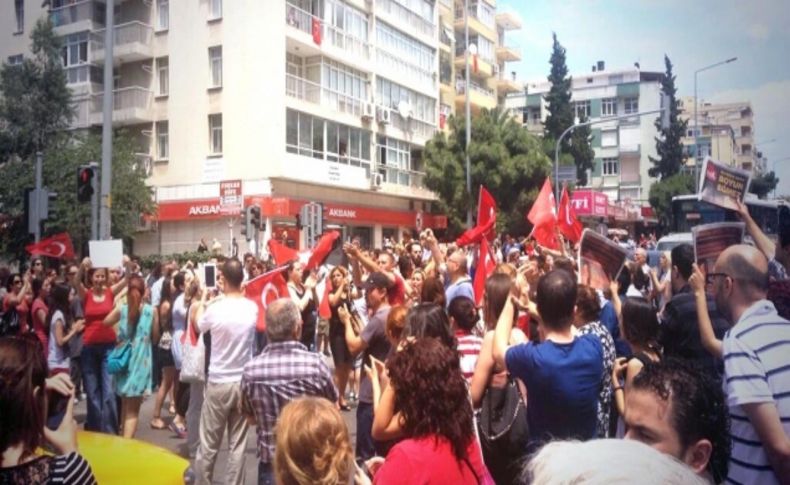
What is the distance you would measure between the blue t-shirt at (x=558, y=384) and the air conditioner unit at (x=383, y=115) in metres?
32.6

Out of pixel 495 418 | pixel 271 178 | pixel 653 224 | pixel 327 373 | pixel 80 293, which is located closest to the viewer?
pixel 495 418

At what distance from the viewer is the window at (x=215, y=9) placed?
30.5 meters

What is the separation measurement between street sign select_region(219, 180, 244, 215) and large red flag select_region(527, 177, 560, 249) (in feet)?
64.7

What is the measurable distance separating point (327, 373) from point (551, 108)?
5424cm

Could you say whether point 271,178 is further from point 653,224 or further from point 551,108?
point 653,224

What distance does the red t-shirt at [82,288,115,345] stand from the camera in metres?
7.97

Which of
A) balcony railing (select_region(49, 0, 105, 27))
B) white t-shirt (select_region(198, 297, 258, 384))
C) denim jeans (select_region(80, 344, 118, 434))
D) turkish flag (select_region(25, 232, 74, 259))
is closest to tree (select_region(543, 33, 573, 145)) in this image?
balcony railing (select_region(49, 0, 105, 27))

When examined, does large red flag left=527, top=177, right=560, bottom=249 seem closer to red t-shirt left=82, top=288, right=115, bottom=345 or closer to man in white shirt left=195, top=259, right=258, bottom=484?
man in white shirt left=195, top=259, right=258, bottom=484

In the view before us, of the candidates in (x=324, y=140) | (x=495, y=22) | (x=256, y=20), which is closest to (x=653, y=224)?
(x=495, y=22)

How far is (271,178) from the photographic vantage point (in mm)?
29031

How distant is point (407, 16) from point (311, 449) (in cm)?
3816

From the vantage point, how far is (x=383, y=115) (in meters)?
36.0

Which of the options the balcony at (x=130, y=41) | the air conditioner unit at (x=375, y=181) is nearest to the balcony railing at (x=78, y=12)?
the balcony at (x=130, y=41)

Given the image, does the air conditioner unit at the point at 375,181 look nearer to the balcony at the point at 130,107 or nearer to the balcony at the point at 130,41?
the balcony at the point at 130,107
